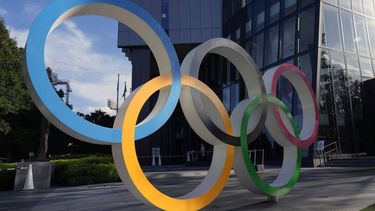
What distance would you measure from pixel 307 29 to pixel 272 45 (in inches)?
137

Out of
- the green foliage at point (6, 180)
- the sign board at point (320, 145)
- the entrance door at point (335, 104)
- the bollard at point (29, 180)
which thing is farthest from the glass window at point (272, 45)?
the green foliage at point (6, 180)

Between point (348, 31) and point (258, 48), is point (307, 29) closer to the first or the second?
point (348, 31)

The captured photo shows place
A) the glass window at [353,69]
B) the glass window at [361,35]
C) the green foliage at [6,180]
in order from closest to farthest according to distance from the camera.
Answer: the green foliage at [6,180] → the glass window at [353,69] → the glass window at [361,35]

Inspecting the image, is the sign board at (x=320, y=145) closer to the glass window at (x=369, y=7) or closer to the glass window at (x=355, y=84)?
the glass window at (x=355, y=84)

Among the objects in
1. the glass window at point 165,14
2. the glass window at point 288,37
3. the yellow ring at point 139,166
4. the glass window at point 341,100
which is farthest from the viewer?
the glass window at point 165,14

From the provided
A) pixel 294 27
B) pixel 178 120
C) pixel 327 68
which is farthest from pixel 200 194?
pixel 178 120

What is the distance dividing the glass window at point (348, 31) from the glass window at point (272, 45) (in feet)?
12.6

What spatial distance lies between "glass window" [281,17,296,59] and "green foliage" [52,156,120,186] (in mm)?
12489

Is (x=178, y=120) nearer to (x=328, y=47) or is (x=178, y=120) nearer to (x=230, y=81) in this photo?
(x=230, y=81)

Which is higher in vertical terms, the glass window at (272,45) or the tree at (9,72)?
the glass window at (272,45)

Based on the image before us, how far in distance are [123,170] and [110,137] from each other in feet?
2.11

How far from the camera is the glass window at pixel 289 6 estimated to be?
964 inches

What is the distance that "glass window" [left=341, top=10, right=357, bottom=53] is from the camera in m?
24.3

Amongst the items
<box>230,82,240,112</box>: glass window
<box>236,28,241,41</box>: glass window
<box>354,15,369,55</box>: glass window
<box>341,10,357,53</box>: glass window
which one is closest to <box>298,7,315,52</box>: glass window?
<box>341,10,357,53</box>: glass window
